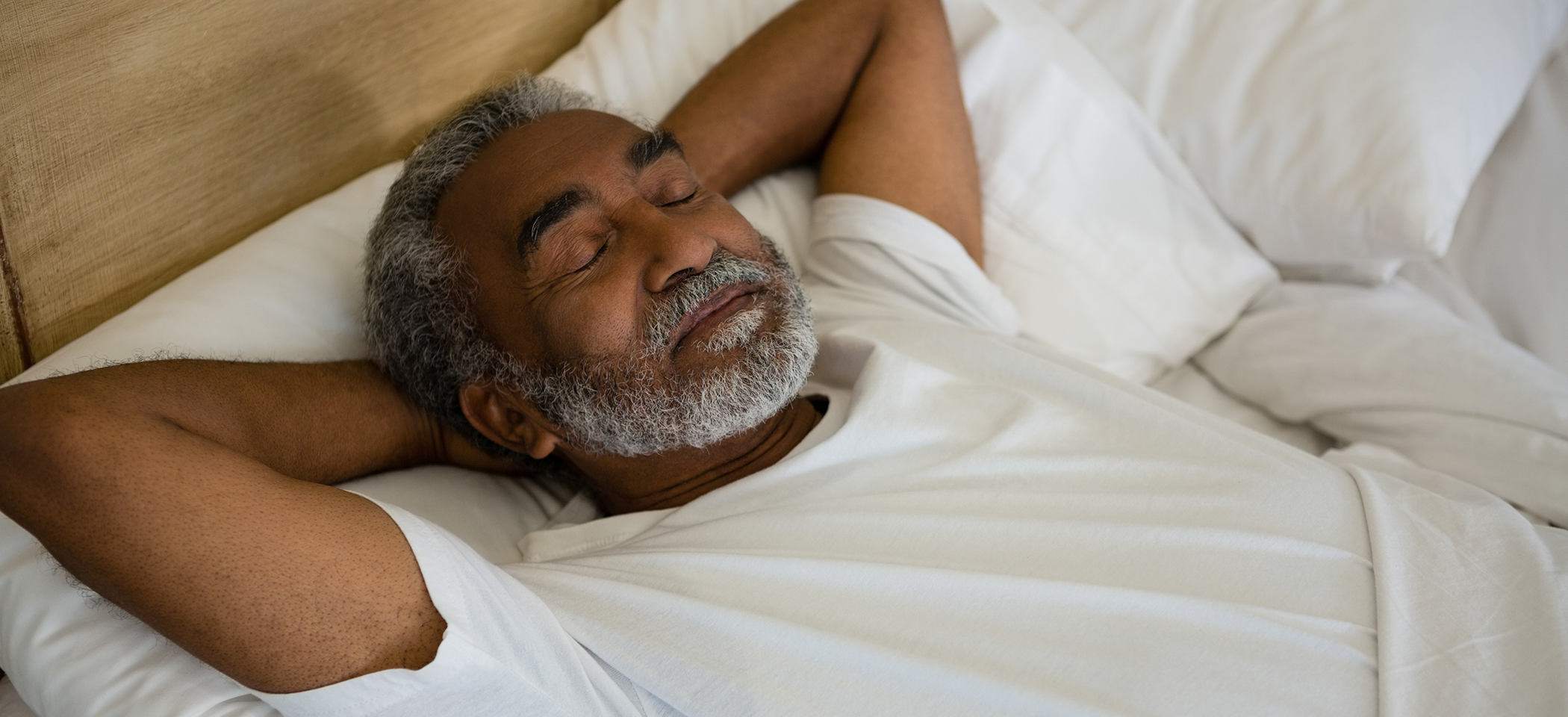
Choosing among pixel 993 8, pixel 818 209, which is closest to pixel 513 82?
pixel 818 209

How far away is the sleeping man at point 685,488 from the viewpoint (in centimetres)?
106

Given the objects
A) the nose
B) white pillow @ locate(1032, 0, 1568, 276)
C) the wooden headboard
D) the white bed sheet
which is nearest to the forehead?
the nose

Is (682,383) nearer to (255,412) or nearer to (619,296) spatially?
(619,296)

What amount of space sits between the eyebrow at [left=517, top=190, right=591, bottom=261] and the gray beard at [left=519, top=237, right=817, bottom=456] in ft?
0.53

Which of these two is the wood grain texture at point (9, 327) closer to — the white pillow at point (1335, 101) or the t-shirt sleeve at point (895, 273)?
the t-shirt sleeve at point (895, 273)

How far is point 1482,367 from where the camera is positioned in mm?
1593

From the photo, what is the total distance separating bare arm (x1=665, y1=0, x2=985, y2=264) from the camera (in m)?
1.79

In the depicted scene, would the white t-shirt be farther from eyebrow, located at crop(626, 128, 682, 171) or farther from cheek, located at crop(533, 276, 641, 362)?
eyebrow, located at crop(626, 128, 682, 171)

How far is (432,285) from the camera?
1476mm

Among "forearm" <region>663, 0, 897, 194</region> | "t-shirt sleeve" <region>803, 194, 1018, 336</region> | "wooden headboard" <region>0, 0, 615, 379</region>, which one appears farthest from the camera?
Answer: "forearm" <region>663, 0, 897, 194</region>

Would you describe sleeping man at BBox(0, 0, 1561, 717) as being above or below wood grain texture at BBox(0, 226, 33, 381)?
below

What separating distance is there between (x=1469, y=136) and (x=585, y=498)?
5.16ft

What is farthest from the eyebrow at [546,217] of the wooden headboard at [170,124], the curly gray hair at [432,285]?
the wooden headboard at [170,124]

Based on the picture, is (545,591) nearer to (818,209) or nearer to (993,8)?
(818,209)
